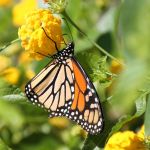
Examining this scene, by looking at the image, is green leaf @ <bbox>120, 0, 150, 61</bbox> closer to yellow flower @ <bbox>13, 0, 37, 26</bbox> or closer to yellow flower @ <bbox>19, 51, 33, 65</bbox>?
yellow flower @ <bbox>13, 0, 37, 26</bbox>

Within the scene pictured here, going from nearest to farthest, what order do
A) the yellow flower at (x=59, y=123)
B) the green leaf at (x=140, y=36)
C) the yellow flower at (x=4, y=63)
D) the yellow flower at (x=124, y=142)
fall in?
the green leaf at (x=140, y=36)
the yellow flower at (x=124, y=142)
the yellow flower at (x=4, y=63)
the yellow flower at (x=59, y=123)

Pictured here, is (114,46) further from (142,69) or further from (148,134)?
(142,69)

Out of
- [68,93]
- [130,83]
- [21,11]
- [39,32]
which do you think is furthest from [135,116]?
[21,11]

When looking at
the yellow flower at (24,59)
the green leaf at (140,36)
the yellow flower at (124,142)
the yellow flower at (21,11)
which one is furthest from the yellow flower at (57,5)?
the yellow flower at (24,59)

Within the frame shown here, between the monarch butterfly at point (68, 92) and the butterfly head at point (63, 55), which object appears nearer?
the monarch butterfly at point (68, 92)

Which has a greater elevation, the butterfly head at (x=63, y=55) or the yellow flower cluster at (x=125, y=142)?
the butterfly head at (x=63, y=55)

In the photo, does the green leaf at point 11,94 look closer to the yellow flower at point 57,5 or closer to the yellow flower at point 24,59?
the yellow flower at point 57,5
